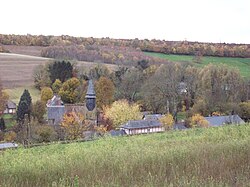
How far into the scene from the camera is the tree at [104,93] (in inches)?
2063

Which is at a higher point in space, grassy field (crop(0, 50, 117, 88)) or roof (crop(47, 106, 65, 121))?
grassy field (crop(0, 50, 117, 88))

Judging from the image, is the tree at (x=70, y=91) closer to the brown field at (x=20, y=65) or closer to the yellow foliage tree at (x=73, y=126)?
the brown field at (x=20, y=65)

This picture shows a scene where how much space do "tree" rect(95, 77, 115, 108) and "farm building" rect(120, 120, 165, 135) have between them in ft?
36.1

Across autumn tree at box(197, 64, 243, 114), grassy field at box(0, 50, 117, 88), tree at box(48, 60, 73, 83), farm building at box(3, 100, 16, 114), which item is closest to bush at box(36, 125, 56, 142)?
farm building at box(3, 100, 16, 114)

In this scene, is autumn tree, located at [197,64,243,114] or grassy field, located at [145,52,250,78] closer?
autumn tree, located at [197,64,243,114]

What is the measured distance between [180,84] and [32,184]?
47.8 meters

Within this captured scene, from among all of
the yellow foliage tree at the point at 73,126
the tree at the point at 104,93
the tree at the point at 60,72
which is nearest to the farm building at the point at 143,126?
the yellow foliage tree at the point at 73,126

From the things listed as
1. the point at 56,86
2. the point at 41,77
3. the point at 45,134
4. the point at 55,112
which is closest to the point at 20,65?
the point at 41,77

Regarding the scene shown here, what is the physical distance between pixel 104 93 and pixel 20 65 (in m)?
25.8

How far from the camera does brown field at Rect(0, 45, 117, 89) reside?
2559 inches

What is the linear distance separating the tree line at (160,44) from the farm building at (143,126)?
1850 inches

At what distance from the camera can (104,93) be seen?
5284cm

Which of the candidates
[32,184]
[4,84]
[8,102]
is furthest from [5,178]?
[4,84]

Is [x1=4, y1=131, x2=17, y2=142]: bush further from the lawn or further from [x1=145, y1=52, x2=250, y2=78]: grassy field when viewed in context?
[x1=145, y1=52, x2=250, y2=78]: grassy field
